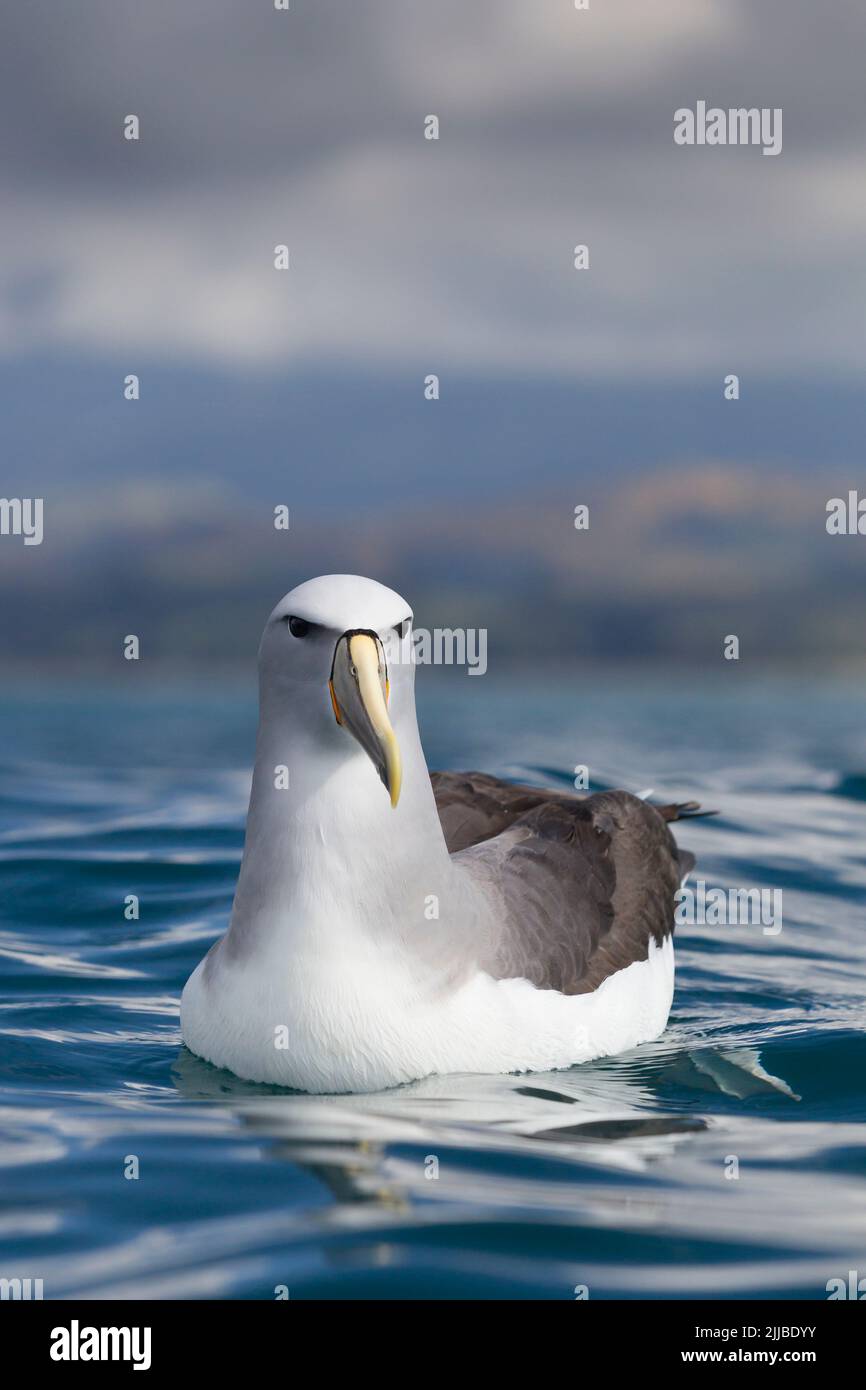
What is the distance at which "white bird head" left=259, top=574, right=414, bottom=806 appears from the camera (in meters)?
6.55

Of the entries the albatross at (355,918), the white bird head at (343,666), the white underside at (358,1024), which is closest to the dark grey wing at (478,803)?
the albatross at (355,918)

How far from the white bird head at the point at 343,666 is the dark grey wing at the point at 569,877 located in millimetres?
1256

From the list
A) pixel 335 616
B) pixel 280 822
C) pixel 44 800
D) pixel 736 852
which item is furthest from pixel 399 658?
pixel 44 800

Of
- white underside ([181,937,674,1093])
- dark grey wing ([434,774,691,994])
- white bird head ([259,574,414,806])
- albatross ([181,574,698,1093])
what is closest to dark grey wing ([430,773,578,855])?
dark grey wing ([434,774,691,994])

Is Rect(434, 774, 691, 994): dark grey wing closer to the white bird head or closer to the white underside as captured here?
the white underside

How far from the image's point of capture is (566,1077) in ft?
25.0

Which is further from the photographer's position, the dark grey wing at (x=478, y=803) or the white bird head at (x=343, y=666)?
the dark grey wing at (x=478, y=803)

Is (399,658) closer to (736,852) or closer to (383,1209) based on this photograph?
(383,1209)

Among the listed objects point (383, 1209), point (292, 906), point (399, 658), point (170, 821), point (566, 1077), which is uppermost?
point (170, 821)

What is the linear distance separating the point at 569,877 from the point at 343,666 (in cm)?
230

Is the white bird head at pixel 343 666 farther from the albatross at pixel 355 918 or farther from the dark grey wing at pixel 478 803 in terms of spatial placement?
the dark grey wing at pixel 478 803

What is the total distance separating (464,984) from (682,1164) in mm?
1197

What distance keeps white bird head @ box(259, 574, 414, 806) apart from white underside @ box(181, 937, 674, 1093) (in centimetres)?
85

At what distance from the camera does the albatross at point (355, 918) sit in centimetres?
677
